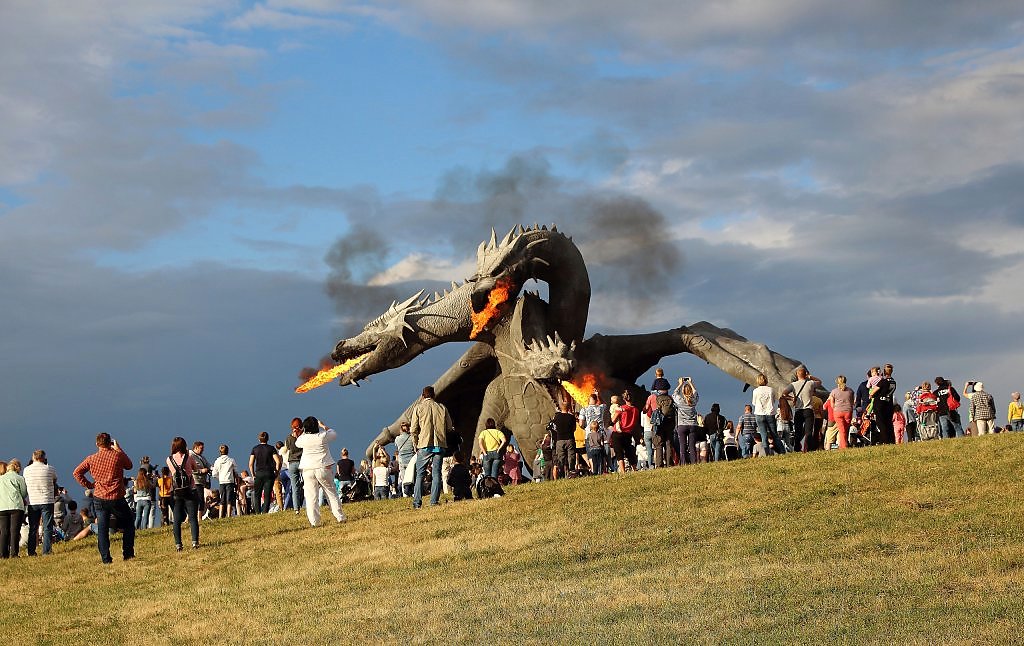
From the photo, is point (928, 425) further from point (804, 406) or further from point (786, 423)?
point (804, 406)

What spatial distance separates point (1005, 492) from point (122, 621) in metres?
11.4

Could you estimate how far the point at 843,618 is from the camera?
458 inches

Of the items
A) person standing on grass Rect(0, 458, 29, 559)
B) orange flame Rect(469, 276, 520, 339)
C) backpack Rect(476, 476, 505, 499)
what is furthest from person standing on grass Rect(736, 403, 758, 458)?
person standing on grass Rect(0, 458, 29, 559)

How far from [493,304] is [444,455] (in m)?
12.3

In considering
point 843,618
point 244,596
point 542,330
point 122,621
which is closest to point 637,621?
point 843,618

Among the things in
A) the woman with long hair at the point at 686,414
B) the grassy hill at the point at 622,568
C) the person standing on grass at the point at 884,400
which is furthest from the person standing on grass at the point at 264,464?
the person standing on grass at the point at 884,400

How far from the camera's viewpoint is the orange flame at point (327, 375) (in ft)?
108

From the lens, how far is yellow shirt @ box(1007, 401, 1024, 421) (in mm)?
27750

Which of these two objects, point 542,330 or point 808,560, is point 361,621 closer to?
point 808,560

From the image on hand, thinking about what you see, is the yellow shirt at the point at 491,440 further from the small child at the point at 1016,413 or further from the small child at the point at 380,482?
the small child at the point at 1016,413

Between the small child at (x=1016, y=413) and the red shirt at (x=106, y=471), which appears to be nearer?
the red shirt at (x=106, y=471)

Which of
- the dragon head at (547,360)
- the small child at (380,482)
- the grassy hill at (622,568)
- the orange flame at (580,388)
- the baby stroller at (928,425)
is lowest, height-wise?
the grassy hill at (622,568)

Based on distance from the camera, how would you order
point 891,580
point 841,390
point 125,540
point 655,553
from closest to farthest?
point 891,580, point 655,553, point 125,540, point 841,390

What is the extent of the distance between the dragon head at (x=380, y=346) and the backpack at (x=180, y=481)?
14.1m
